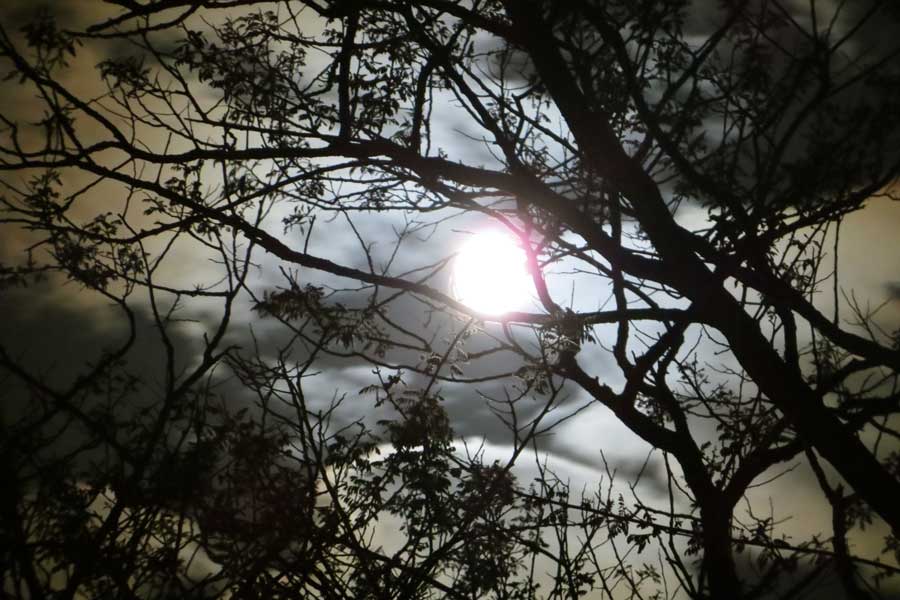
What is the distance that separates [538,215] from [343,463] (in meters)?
3.78

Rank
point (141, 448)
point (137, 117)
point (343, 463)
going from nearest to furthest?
point (141, 448)
point (343, 463)
point (137, 117)

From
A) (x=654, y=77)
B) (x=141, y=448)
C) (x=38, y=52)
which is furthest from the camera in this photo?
(x=654, y=77)

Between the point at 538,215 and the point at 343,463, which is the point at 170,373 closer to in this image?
the point at 343,463

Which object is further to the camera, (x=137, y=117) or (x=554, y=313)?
(x=554, y=313)

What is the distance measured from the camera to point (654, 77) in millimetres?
7254

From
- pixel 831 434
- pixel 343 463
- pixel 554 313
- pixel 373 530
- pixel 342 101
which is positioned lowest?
pixel 373 530

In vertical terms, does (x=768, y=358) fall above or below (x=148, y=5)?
below

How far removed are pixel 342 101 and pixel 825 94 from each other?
14.5ft

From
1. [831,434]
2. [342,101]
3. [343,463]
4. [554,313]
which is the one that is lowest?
[343,463]

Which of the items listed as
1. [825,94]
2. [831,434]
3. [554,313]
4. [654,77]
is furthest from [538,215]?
[831,434]

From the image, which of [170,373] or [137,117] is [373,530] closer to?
[170,373]

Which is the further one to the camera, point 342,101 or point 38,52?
point 342,101

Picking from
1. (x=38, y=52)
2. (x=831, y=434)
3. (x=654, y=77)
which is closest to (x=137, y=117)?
(x=38, y=52)

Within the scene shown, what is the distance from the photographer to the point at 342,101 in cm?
659
